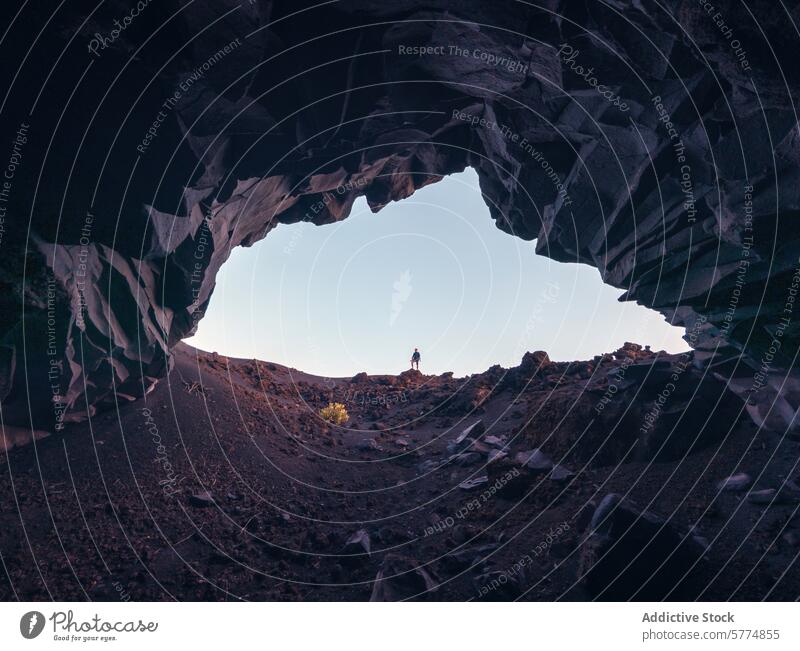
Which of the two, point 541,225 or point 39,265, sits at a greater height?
point 541,225

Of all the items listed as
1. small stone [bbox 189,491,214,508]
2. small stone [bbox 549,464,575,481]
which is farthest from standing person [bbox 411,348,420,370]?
small stone [bbox 189,491,214,508]

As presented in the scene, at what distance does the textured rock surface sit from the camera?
353 inches

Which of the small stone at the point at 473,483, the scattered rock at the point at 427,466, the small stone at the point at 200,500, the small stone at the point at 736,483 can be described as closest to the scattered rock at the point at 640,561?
the small stone at the point at 736,483

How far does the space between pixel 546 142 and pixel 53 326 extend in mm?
16344

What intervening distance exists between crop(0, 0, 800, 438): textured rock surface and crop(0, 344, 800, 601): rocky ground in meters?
1.95

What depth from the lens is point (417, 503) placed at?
1277 cm

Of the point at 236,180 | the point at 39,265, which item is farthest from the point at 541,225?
the point at 39,265

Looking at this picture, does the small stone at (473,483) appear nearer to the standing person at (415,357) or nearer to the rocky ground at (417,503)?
the rocky ground at (417,503)

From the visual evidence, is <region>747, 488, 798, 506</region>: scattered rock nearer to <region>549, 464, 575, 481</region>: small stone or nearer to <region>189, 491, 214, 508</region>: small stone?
<region>549, 464, 575, 481</region>: small stone

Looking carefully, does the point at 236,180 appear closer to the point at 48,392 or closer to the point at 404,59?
the point at 404,59

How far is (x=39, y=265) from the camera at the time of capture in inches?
408

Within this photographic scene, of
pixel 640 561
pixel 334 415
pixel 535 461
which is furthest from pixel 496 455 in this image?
pixel 334 415

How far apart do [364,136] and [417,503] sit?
1394 cm

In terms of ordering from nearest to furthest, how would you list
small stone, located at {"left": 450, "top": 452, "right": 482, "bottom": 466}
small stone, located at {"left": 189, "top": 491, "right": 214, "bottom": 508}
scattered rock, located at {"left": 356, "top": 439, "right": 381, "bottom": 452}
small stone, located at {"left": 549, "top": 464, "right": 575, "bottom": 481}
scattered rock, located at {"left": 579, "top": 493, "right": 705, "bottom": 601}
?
1. scattered rock, located at {"left": 579, "top": 493, "right": 705, "bottom": 601}
2. small stone, located at {"left": 189, "top": 491, "right": 214, "bottom": 508}
3. small stone, located at {"left": 549, "top": 464, "right": 575, "bottom": 481}
4. small stone, located at {"left": 450, "top": 452, "right": 482, "bottom": 466}
5. scattered rock, located at {"left": 356, "top": 439, "right": 381, "bottom": 452}
